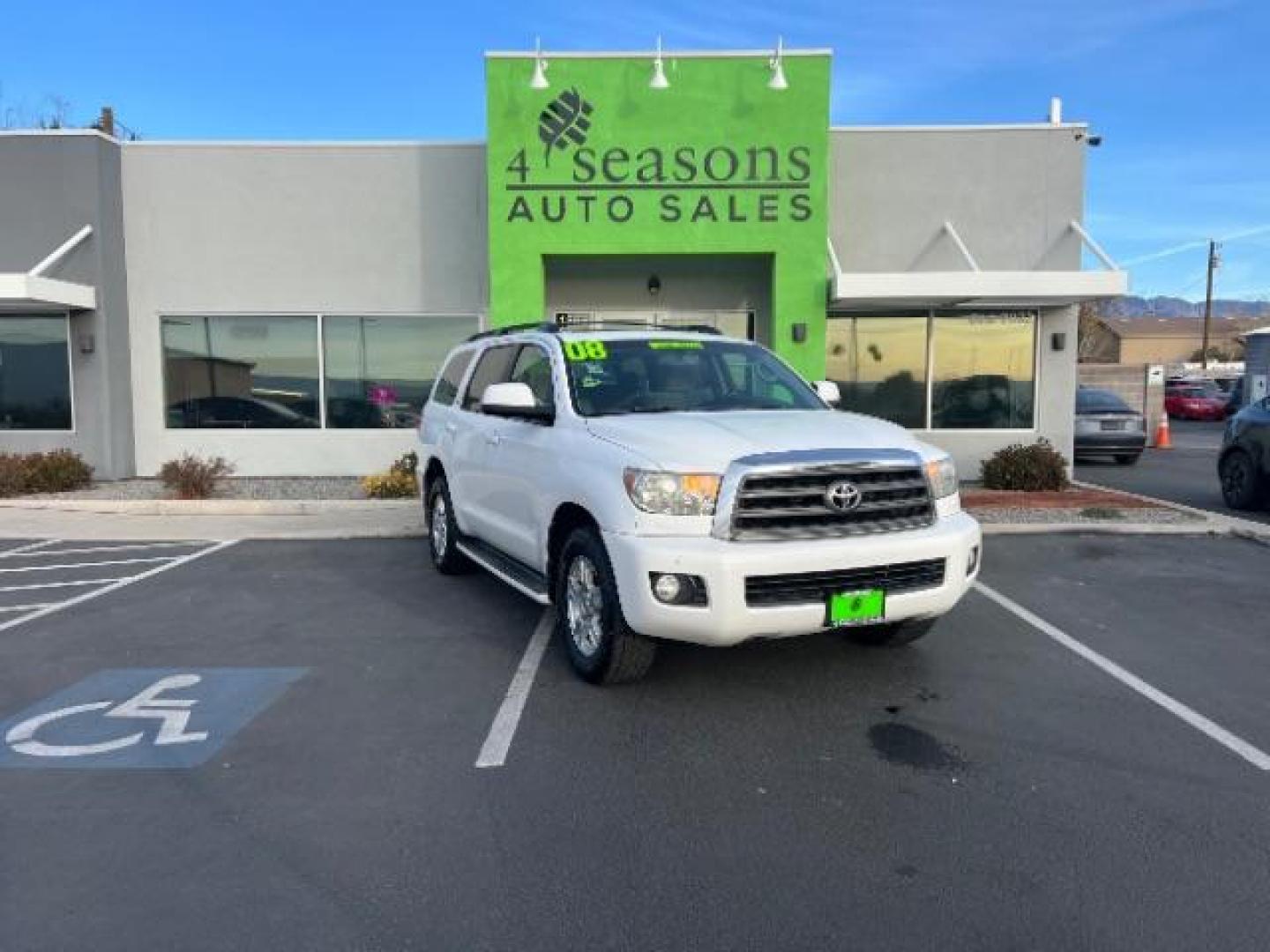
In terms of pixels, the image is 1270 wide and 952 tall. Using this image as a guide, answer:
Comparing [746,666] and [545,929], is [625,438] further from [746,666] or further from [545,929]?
[545,929]

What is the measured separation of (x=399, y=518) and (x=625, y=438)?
6527mm

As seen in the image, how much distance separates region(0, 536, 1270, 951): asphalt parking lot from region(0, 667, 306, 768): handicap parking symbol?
24mm

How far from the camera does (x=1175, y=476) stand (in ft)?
55.3

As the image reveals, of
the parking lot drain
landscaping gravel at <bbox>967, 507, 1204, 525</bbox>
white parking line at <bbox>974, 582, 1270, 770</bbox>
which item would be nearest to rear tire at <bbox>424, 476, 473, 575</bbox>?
the parking lot drain

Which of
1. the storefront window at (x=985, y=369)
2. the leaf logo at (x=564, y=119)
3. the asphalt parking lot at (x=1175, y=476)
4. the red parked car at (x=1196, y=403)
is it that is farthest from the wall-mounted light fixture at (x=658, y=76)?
the red parked car at (x=1196, y=403)

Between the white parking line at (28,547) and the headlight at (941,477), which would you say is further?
the white parking line at (28,547)

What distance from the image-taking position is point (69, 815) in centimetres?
385

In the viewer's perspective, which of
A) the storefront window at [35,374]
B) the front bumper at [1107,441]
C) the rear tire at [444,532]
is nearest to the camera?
the rear tire at [444,532]

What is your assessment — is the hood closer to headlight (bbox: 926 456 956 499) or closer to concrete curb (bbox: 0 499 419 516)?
headlight (bbox: 926 456 956 499)

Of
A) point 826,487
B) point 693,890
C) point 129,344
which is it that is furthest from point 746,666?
point 129,344

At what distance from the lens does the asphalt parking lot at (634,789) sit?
3127 mm

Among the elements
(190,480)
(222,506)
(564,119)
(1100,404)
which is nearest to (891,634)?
(222,506)

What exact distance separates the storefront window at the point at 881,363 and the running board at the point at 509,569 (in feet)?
27.1

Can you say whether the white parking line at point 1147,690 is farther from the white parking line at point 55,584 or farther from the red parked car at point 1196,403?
the red parked car at point 1196,403
